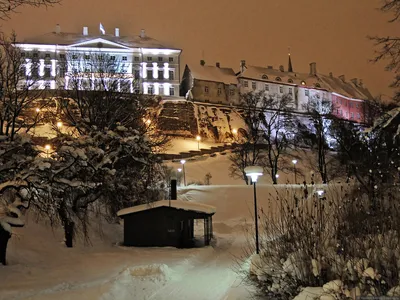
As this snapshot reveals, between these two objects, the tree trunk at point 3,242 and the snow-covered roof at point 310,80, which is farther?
the snow-covered roof at point 310,80

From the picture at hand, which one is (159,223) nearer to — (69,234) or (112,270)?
(69,234)

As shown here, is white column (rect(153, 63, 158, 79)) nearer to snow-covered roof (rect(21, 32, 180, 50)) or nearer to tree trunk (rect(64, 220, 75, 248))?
snow-covered roof (rect(21, 32, 180, 50))

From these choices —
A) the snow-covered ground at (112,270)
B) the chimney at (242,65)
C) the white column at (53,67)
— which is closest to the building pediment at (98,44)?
the white column at (53,67)

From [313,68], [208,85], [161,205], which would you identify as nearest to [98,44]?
[208,85]

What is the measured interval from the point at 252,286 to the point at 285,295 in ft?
7.97

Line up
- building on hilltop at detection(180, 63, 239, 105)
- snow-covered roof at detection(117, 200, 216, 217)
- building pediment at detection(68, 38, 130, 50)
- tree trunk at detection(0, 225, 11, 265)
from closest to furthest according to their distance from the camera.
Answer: tree trunk at detection(0, 225, 11, 265)
snow-covered roof at detection(117, 200, 216, 217)
building pediment at detection(68, 38, 130, 50)
building on hilltop at detection(180, 63, 239, 105)

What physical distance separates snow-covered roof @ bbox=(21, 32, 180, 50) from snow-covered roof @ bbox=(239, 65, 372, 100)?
19423 mm

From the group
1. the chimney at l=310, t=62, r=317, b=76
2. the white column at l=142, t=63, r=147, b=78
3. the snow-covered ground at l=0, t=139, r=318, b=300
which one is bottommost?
the snow-covered ground at l=0, t=139, r=318, b=300

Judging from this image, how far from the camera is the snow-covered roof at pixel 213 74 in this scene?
291 ft

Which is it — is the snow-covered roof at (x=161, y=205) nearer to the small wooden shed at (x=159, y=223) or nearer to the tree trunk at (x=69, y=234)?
the small wooden shed at (x=159, y=223)

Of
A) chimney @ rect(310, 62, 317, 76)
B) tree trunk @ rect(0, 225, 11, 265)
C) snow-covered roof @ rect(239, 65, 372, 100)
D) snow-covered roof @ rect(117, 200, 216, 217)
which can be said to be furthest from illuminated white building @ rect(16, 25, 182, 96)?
tree trunk @ rect(0, 225, 11, 265)

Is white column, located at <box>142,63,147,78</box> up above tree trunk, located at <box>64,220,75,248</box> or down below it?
above

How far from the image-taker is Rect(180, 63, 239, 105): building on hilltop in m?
87.2

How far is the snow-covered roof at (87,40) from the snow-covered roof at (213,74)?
23.7ft
